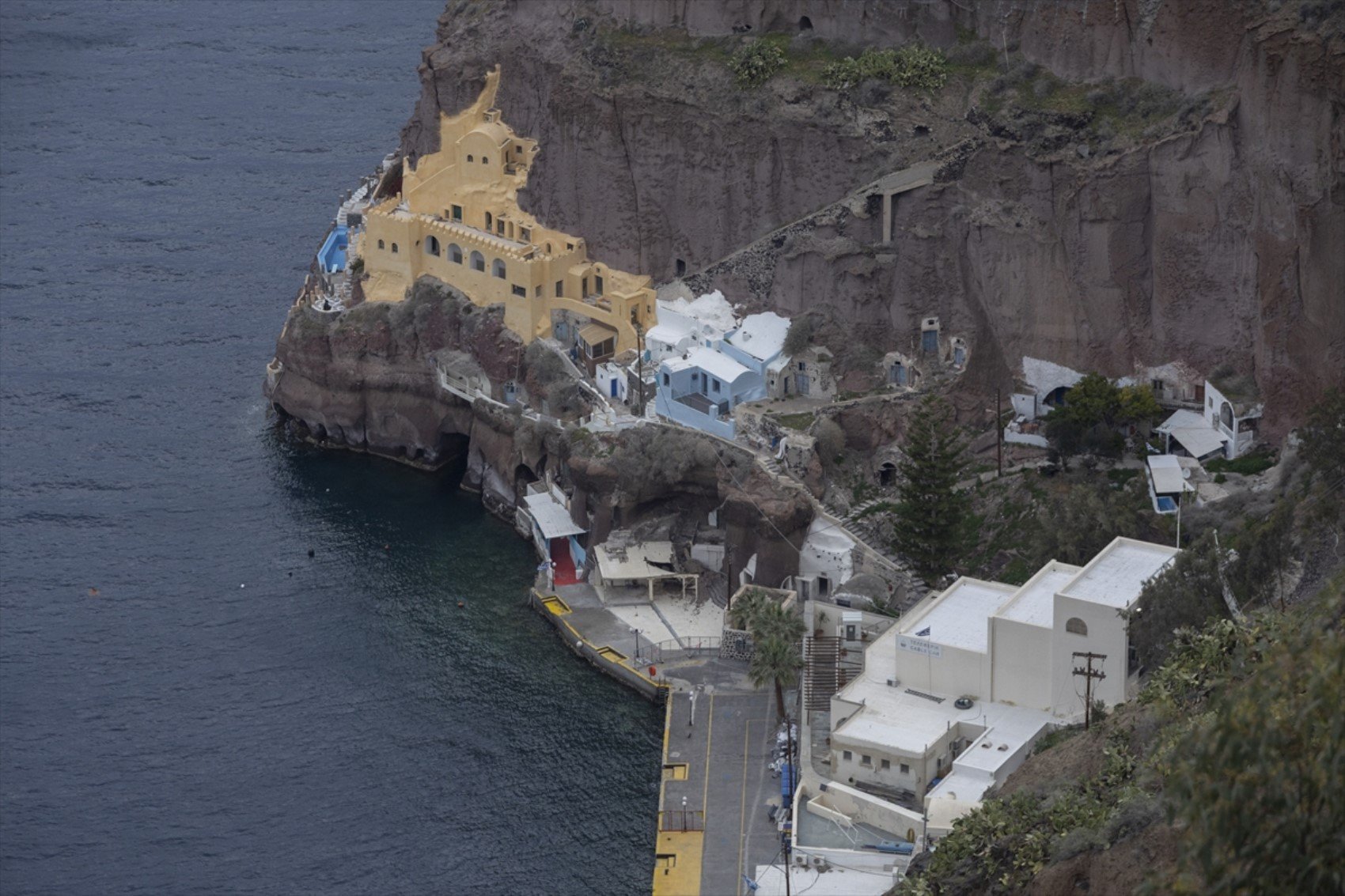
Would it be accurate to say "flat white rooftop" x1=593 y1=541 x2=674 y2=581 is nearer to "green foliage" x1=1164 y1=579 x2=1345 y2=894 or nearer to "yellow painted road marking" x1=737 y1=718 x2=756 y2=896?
"yellow painted road marking" x1=737 y1=718 x2=756 y2=896

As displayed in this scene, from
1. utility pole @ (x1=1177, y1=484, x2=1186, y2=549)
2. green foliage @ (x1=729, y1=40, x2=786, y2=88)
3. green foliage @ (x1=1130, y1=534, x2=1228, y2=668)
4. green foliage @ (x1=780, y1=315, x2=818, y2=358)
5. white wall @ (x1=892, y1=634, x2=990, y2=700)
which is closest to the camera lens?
green foliage @ (x1=1130, y1=534, x2=1228, y2=668)

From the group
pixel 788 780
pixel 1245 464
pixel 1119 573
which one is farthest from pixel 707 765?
pixel 1245 464

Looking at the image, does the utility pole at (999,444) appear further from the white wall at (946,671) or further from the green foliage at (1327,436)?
the green foliage at (1327,436)

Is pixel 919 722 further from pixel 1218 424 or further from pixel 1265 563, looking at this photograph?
pixel 1218 424

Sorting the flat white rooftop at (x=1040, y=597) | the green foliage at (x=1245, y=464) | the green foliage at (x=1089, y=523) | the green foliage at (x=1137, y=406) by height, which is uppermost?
the green foliage at (x=1137, y=406)

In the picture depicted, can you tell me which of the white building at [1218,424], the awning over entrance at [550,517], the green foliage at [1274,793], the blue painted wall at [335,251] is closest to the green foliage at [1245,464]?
the white building at [1218,424]

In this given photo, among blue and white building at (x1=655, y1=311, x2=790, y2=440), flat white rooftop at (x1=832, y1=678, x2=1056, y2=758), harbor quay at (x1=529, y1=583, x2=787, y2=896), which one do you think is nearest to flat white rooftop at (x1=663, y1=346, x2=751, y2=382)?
blue and white building at (x1=655, y1=311, x2=790, y2=440)

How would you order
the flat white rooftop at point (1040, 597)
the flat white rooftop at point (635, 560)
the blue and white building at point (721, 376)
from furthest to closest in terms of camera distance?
the blue and white building at point (721, 376)
the flat white rooftop at point (635, 560)
the flat white rooftop at point (1040, 597)
